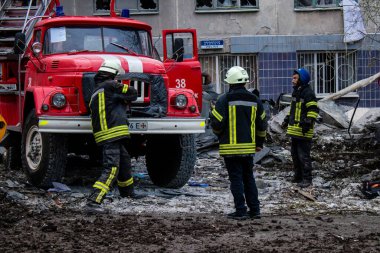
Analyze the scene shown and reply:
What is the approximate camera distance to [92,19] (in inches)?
499

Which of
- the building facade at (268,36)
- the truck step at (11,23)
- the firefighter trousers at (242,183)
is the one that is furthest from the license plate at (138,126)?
the building facade at (268,36)

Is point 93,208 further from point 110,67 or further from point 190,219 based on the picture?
point 110,67

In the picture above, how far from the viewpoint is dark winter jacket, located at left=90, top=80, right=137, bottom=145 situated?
10852 mm

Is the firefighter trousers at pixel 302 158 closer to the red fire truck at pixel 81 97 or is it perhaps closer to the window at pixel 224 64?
the red fire truck at pixel 81 97

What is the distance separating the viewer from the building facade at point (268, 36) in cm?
2606

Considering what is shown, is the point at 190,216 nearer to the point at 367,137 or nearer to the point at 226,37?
the point at 367,137

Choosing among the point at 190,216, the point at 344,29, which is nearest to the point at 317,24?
the point at 344,29

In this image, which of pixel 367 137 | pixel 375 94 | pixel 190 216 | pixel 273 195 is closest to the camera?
pixel 190 216

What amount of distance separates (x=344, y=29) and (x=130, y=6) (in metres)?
6.46

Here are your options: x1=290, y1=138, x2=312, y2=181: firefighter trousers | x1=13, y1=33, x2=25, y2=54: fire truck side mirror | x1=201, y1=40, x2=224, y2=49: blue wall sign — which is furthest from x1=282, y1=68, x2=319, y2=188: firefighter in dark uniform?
x1=201, y1=40, x2=224, y2=49: blue wall sign

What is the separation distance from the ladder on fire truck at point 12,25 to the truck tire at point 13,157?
3.86 ft

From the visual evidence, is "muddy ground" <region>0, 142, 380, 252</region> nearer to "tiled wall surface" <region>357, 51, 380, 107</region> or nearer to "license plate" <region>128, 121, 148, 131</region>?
"license plate" <region>128, 121, 148, 131</region>

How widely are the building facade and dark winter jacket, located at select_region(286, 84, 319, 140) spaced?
12796 mm

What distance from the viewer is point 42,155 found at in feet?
38.4
